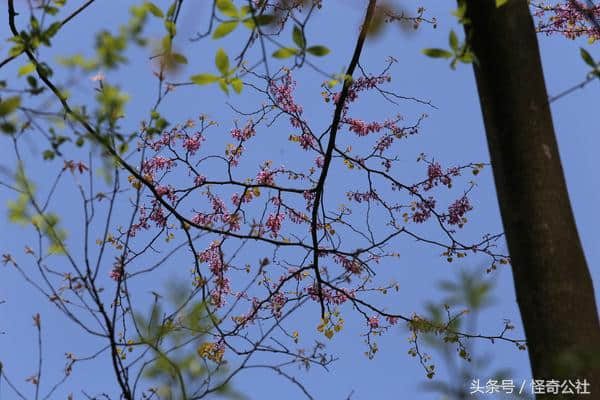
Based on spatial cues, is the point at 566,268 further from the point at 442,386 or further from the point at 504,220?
the point at 442,386

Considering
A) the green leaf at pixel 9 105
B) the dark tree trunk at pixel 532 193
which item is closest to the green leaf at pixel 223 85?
the green leaf at pixel 9 105

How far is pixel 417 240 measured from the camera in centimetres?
376

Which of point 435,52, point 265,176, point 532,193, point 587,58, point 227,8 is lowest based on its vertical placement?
point 532,193

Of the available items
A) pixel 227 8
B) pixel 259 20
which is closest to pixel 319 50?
pixel 259 20

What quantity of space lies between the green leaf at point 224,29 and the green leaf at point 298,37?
0.56 ft

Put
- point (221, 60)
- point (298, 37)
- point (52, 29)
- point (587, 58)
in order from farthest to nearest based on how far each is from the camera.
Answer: point (52, 29), point (221, 60), point (298, 37), point (587, 58)

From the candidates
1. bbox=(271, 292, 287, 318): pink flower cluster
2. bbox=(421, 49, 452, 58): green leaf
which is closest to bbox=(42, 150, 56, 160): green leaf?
bbox=(421, 49, 452, 58): green leaf

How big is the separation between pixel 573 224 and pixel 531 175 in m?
0.19

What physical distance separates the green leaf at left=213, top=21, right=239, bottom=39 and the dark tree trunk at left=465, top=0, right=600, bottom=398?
728 mm

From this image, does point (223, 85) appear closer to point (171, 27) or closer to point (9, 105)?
point (171, 27)

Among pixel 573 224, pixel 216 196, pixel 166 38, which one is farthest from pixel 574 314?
pixel 216 196

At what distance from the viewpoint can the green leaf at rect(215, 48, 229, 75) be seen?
62.8 inches

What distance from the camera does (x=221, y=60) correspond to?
63.3 inches

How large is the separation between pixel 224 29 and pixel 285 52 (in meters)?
0.19
